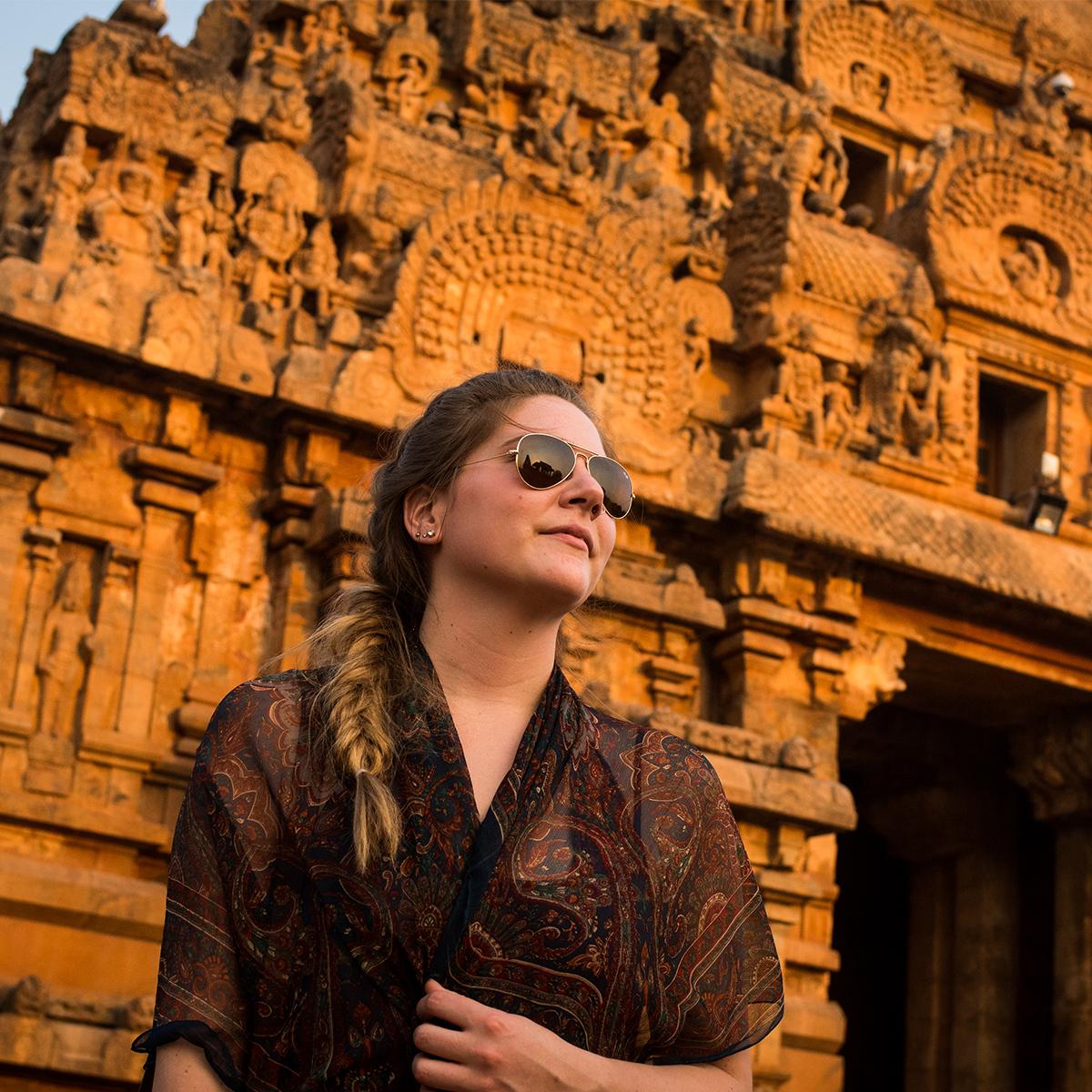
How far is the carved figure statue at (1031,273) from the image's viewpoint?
14.2 metres

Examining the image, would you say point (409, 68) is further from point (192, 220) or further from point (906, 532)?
point (906, 532)

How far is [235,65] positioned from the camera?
1295cm

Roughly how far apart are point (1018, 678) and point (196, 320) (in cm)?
677

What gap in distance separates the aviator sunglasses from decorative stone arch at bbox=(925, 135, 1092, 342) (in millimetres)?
11292

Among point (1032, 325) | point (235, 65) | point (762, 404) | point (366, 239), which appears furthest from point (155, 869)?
point (1032, 325)

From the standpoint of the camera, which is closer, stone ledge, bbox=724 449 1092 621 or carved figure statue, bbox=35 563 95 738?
carved figure statue, bbox=35 563 95 738

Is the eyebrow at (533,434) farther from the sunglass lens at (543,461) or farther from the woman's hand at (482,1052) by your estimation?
the woman's hand at (482,1052)

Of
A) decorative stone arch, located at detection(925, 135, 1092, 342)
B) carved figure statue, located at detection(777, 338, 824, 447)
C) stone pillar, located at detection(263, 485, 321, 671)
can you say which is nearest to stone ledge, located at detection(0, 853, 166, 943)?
stone pillar, located at detection(263, 485, 321, 671)

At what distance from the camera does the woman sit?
8.49ft

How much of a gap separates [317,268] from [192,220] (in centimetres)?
88

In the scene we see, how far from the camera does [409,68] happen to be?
516 inches

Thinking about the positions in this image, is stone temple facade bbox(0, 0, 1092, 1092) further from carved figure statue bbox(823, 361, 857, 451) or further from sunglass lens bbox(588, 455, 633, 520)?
sunglass lens bbox(588, 455, 633, 520)

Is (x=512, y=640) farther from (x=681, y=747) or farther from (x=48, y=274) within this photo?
(x=48, y=274)

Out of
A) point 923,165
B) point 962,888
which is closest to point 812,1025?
point 962,888
